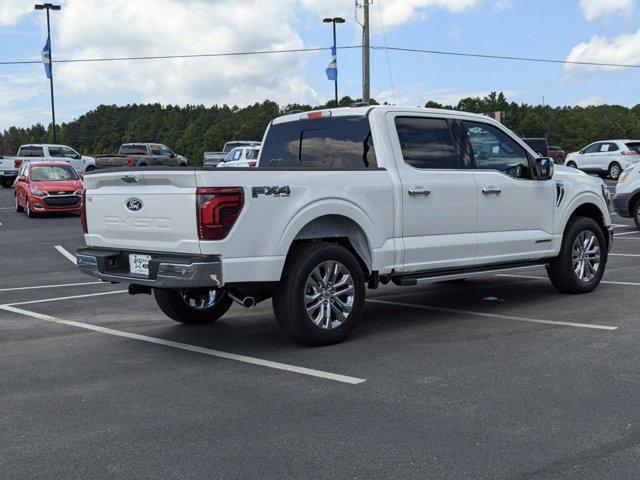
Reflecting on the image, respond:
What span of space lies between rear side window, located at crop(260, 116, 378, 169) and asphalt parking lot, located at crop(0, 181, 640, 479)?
1558mm

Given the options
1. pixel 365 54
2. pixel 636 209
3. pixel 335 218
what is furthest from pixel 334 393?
pixel 365 54

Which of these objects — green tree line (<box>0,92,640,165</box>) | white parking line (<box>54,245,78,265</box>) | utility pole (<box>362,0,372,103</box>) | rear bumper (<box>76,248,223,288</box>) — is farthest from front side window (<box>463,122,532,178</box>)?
green tree line (<box>0,92,640,165</box>)

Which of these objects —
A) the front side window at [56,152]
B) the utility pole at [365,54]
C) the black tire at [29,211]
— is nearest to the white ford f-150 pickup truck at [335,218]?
the black tire at [29,211]

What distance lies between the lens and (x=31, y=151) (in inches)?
1556

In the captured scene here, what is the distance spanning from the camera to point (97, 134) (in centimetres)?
15488

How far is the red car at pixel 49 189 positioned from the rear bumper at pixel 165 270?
1622 centimetres

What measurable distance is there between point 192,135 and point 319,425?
460 ft

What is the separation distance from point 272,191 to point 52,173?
62.7 ft

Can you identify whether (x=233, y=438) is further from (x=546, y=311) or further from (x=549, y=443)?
(x=546, y=311)

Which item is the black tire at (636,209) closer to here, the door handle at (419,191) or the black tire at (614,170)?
the door handle at (419,191)

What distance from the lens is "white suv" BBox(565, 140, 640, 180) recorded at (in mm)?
34469

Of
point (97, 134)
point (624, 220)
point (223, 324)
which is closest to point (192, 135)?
point (97, 134)

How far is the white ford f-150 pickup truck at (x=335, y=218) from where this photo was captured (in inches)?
238

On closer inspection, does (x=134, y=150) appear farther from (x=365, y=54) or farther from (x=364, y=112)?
(x=364, y=112)
